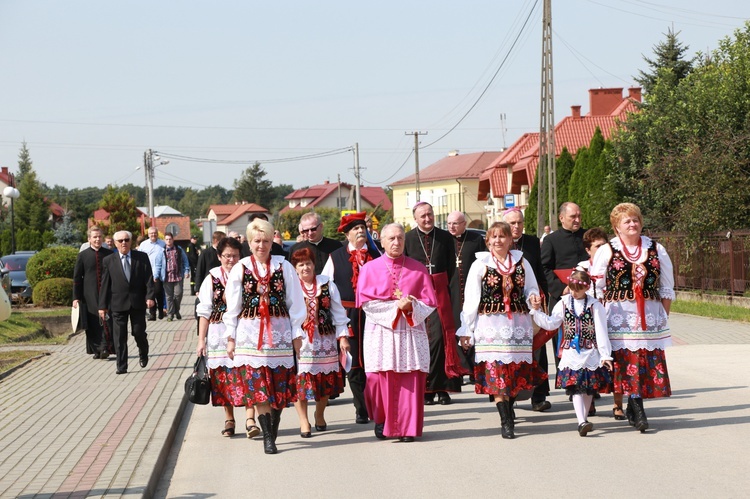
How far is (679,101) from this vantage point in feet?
109

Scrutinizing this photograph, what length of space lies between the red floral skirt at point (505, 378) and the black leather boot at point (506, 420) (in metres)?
0.10

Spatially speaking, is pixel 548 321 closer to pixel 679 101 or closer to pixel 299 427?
pixel 299 427

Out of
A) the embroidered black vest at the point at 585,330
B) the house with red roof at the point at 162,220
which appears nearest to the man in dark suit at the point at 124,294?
the embroidered black vest at the point at 585,330

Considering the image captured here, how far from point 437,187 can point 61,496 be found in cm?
11725

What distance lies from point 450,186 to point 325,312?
112 metres

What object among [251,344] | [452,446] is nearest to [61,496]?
[251,344]

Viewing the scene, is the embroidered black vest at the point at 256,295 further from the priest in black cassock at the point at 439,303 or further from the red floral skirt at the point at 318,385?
the priest in black cassock at the point at 439,303

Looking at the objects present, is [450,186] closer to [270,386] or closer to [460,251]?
[460,251]

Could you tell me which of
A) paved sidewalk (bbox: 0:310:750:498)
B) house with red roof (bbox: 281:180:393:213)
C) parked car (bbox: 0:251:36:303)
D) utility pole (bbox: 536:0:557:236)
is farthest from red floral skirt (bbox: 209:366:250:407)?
house with red roof (bbox: 281:180:393:213)

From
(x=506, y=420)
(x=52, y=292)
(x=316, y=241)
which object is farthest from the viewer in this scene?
(x=52, y=292)

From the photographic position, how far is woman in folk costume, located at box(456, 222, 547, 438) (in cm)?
934

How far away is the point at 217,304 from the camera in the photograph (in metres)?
9.96

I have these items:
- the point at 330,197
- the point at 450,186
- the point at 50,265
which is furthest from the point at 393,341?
the point at 330,197

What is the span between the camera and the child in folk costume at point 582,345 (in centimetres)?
935
